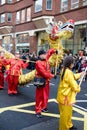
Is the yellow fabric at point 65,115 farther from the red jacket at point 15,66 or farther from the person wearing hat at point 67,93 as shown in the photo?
the red jacket at point 15,66

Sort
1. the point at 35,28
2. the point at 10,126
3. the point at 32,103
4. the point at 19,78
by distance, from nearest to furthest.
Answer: the point at 10,126
the point at 32,103
the point at 19,78
the point at 35,28

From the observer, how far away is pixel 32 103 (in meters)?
9.51

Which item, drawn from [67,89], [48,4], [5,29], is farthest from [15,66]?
[5,29]

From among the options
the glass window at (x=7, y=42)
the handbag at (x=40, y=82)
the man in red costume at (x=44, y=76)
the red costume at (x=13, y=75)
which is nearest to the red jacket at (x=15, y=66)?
the red costume at (x=13, y=75)

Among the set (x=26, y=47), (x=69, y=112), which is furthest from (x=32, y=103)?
(x=26, y=47)

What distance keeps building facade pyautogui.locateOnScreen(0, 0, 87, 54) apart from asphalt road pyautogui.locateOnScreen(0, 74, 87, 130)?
1193 centimetres

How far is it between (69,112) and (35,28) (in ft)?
82.8

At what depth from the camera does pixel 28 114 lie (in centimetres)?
812

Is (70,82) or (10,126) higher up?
(70,82)

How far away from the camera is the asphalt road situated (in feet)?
23.1

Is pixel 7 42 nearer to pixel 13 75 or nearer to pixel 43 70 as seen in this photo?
pixel 13 75

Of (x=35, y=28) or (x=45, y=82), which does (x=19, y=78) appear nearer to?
(x=45, y=82)

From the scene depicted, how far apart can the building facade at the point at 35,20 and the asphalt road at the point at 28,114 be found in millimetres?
11931

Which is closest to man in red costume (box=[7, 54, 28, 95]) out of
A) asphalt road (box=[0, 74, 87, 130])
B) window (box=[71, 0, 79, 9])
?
asphalt road (box=[0, 74, 87, 130])
